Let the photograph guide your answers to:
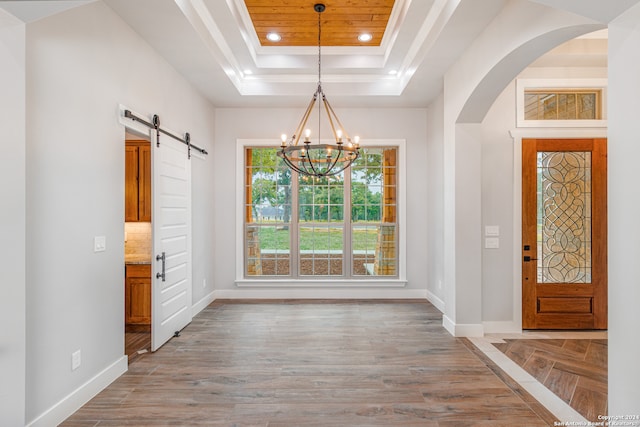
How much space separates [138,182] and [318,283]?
9.85 feet

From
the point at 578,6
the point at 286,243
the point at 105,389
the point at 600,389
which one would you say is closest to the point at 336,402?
the point at 105,389

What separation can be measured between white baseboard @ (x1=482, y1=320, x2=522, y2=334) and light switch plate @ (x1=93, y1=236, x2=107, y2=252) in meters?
3.97

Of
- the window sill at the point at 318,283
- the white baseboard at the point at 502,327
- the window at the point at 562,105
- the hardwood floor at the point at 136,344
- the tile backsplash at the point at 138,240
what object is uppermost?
the window at the point at 562,105

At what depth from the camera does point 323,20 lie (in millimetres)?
3904

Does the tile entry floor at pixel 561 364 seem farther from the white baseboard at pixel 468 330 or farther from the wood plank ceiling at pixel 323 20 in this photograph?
the wood plank ceiling at pixel 323 20

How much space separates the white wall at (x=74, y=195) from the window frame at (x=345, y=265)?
2422mm

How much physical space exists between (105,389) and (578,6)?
4000 mm

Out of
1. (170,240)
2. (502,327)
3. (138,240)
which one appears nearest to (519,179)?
(502,327)

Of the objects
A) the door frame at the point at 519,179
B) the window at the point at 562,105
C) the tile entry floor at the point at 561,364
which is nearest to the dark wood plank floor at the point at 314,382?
the tile entry floor at the point at 561,364

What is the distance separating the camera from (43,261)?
2268 millimetres

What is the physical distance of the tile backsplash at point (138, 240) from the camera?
187 inches

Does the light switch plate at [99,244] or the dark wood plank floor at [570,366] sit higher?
the light switch plate at [99,244]

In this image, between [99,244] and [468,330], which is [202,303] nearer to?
[99,244]

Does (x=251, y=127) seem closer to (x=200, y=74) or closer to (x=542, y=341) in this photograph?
(x=200, y=74)
